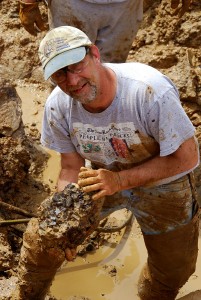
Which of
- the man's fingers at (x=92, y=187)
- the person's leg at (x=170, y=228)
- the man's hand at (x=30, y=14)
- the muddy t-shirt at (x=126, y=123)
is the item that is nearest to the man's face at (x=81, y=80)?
the muddy t-shirt at (x=126, y=123)

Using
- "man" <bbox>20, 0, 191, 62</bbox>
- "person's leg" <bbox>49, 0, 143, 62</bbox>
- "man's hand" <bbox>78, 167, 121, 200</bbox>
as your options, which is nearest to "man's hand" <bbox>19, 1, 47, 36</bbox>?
"man" <bbox>20, 0, 191, 62</bbox>

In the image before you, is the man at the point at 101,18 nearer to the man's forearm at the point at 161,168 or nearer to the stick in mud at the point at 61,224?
the man's forearm at the point at 161,168

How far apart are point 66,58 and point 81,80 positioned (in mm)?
145

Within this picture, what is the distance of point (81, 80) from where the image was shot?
268 centimetres

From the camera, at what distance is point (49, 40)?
267cm

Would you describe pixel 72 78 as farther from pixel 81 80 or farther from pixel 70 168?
pixel 70 168

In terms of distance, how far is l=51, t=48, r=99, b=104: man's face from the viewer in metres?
2.66

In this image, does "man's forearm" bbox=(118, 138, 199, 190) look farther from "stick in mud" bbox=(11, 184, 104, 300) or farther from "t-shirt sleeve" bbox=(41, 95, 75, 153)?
"t-shirt sleeve" bbox=(41, 95, 75, 153)

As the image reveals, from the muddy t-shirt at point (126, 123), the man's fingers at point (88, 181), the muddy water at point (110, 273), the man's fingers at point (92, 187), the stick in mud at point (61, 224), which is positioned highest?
the muddy t-shirt at point (126, 123)

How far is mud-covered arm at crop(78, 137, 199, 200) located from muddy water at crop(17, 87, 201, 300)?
1.42 m

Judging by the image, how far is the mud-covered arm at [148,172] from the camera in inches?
111

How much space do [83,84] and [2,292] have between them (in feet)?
5.34

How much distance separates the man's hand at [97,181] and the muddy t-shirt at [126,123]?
0.27 m

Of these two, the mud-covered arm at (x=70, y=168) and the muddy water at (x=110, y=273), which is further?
the muddy water at (x=110, y=273)
